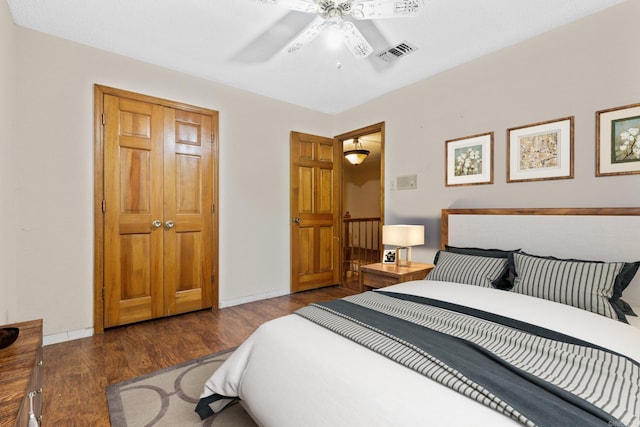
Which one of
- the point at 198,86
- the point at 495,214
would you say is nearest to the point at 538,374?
the point at 495,214

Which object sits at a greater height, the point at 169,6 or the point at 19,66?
the point at 169,6

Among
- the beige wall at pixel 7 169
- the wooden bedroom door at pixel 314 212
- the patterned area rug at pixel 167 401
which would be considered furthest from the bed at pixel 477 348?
the wooden bedroom door at pixel 314 212

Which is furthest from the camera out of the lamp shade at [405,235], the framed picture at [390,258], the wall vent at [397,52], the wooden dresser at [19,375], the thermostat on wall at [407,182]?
the thermostat on wall at [407,182]

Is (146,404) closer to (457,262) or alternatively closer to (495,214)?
(457,262)

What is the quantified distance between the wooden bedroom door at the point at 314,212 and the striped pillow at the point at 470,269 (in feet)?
6.69

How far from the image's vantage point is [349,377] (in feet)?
3.56

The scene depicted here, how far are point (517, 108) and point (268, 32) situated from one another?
7.37 feet

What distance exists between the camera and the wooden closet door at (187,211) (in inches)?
123

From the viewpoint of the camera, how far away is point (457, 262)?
96.0 inches

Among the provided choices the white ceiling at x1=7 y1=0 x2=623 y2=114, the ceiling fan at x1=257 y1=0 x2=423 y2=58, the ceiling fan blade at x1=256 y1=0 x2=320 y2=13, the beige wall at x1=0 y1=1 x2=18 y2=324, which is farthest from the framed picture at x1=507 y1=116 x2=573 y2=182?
the beige wall at x1=0 y1=1 x2=18 y2=324

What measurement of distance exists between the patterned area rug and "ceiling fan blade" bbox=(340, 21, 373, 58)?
2537mm

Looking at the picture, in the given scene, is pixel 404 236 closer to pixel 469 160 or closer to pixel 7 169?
pixel 469 160

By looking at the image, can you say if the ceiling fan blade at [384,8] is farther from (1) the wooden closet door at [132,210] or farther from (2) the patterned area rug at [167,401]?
(2) the patterned area rug at [167,401]

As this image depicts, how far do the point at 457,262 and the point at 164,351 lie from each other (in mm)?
2499
